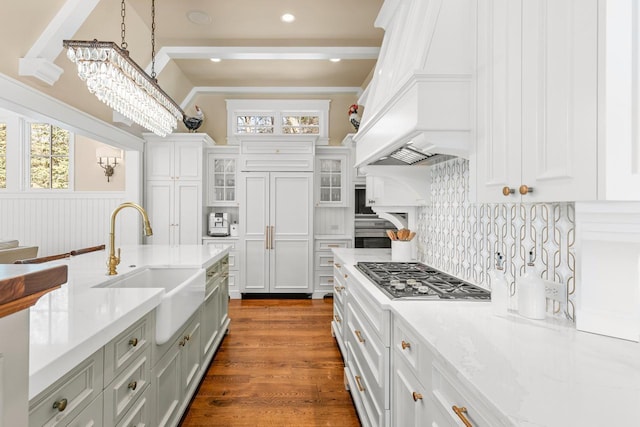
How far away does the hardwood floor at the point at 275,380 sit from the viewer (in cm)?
239

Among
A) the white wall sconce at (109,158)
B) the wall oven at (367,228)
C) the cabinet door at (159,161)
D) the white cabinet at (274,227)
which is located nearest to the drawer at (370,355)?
the white cabinet at (274,227)

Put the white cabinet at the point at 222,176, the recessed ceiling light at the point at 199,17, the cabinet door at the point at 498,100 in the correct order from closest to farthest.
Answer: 1. the cabinet door at the point at 498,100
2. the recessed ceiling light at the point at 199,17
3. the white cabinet at the point at 222,176

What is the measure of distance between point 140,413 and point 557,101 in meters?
1.97

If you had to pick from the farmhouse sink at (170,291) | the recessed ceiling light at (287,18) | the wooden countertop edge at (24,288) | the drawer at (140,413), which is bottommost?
the drawer at (140,413)

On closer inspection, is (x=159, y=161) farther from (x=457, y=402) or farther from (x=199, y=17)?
(x=457, y=402)

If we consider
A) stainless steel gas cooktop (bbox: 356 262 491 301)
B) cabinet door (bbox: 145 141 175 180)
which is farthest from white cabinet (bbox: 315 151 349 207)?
stainless steel gas cooktop (bbox: 356 262 491 301)

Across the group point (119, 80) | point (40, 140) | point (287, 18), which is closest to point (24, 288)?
point (119, 80)

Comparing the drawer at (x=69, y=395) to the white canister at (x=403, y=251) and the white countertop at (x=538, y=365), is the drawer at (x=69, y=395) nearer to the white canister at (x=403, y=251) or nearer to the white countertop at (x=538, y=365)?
the white countertop at (x=538, y=365)

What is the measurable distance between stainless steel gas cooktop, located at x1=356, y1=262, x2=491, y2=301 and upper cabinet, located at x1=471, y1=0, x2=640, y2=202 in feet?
1.75

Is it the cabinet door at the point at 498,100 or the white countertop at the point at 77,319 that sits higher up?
the cabinet door at the point at 498,100

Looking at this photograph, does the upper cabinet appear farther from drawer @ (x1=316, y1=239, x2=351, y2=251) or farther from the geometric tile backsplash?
drawer @ (x1=316, y1=239, x2=351, y2=251)

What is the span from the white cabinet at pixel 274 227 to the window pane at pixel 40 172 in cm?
306

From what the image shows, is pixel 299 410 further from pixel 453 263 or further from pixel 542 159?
pixel 542 159

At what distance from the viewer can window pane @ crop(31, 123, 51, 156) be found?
18.7 feet
